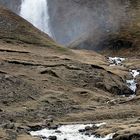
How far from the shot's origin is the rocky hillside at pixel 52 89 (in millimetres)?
48781

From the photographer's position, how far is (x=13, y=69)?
6656cm

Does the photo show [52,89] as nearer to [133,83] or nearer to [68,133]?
[133,83]

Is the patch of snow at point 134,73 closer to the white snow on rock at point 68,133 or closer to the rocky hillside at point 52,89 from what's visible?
the rocky hillside at point 52,89

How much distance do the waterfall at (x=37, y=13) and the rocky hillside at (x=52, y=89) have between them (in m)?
59.8

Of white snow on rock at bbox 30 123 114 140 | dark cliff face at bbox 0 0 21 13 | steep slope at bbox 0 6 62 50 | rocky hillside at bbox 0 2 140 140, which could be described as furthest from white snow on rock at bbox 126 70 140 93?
dark cliff face at bbox 0 0 21 13

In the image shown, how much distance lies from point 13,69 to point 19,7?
326 ft

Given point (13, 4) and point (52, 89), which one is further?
point (13, 4)

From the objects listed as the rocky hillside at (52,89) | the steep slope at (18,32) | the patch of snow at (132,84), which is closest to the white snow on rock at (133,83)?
the patch of snow at (132,84)

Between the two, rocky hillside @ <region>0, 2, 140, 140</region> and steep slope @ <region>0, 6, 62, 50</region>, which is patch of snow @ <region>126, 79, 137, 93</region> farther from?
steep slope @ <region>0, 6, 62, 50</region>

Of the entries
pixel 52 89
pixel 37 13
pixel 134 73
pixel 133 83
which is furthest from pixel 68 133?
pixel 37 13

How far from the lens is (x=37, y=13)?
15250 cm

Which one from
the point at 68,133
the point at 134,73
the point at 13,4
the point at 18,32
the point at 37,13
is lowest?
the point at 68,133

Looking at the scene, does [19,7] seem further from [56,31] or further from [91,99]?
[91,99]

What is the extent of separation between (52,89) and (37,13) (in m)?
91.6
